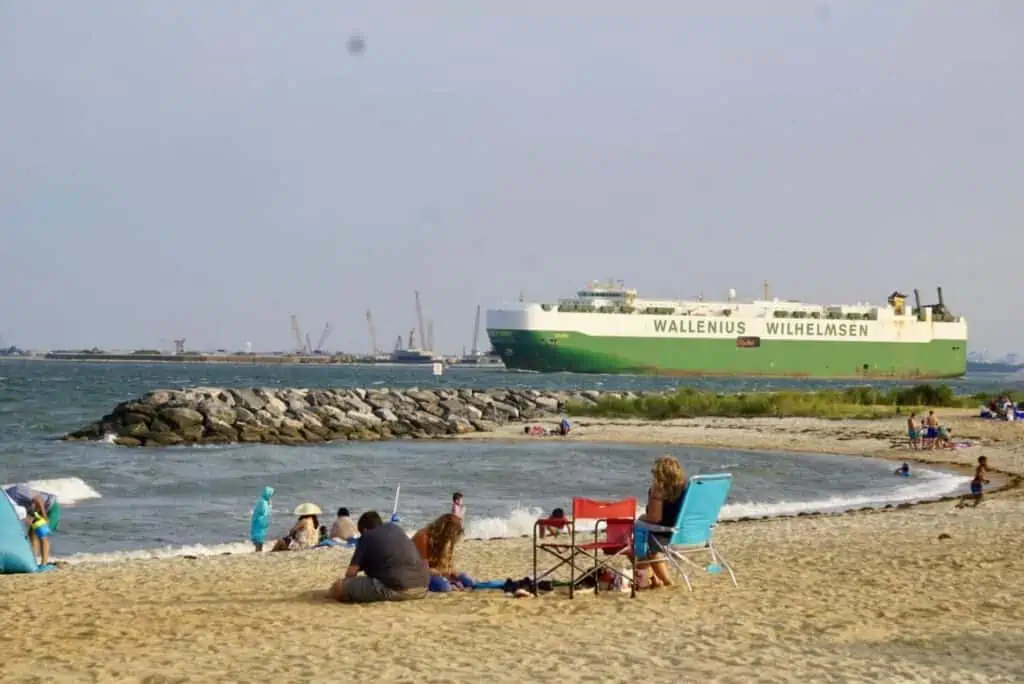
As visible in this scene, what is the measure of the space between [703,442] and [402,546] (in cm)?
2090

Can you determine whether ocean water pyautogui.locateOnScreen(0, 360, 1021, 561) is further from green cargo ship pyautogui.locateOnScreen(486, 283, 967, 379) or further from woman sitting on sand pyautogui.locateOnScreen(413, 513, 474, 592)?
green cargo ship pyautogui.locateOnScreen(486, 283, 967, 379)

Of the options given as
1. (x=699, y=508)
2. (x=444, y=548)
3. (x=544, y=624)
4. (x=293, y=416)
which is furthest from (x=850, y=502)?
(x=293, y=416)

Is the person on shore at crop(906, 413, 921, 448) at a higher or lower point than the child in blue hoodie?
higher

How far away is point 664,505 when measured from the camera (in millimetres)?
7469

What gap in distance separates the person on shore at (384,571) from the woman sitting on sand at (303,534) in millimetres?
3700

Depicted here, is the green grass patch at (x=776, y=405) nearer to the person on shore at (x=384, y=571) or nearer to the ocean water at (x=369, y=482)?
the ocean water at (x=369, y=482)

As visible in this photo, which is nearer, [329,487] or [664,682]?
[664,682]

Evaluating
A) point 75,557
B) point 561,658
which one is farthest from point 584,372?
point 561,658

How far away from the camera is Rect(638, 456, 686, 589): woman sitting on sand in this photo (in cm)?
741

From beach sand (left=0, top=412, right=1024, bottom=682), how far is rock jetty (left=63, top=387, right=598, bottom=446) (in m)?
19.7

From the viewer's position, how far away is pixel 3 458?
80.6ft

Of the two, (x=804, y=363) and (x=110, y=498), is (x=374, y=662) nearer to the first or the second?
(x=110, y=498)

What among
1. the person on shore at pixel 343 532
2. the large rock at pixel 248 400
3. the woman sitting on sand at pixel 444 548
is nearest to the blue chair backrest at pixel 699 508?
the woman sitting on sand at pixel 444 548

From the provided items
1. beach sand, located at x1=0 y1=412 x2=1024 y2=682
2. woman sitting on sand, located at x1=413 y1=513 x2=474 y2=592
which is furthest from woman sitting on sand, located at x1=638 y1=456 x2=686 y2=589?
woman sitting on sand, located at x1=413 y1=513 x2=474 y2=592
